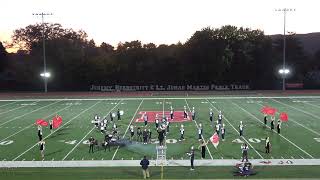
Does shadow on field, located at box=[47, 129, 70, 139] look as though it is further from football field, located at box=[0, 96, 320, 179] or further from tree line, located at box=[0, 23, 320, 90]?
tree line, located at box=[0, 23, 320, 90]

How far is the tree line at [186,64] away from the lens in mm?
69000

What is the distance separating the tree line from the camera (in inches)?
2717

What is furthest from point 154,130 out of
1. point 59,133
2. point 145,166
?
point 145,166

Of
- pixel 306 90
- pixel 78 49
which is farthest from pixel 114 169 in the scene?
pixel 78 49

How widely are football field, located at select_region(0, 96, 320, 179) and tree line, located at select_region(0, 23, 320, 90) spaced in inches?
755

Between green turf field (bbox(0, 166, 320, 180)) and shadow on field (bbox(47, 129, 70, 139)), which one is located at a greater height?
shadow on field (bbox(47, 129, 70, 139))

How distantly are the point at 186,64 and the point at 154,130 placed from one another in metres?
41.7

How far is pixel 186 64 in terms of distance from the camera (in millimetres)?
71625

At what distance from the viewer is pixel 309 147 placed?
2470cm

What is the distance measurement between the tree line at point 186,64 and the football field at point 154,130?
19.2 metres

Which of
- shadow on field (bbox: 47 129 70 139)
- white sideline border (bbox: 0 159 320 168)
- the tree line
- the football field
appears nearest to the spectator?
white sideline border (bbox: 0 159 320 168)

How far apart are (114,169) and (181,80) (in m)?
50.2

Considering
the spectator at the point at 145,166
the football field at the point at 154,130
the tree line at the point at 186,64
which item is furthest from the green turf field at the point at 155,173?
the tree line at the point at 186,64

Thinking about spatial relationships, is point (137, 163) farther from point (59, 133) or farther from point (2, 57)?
point (2, 57)
